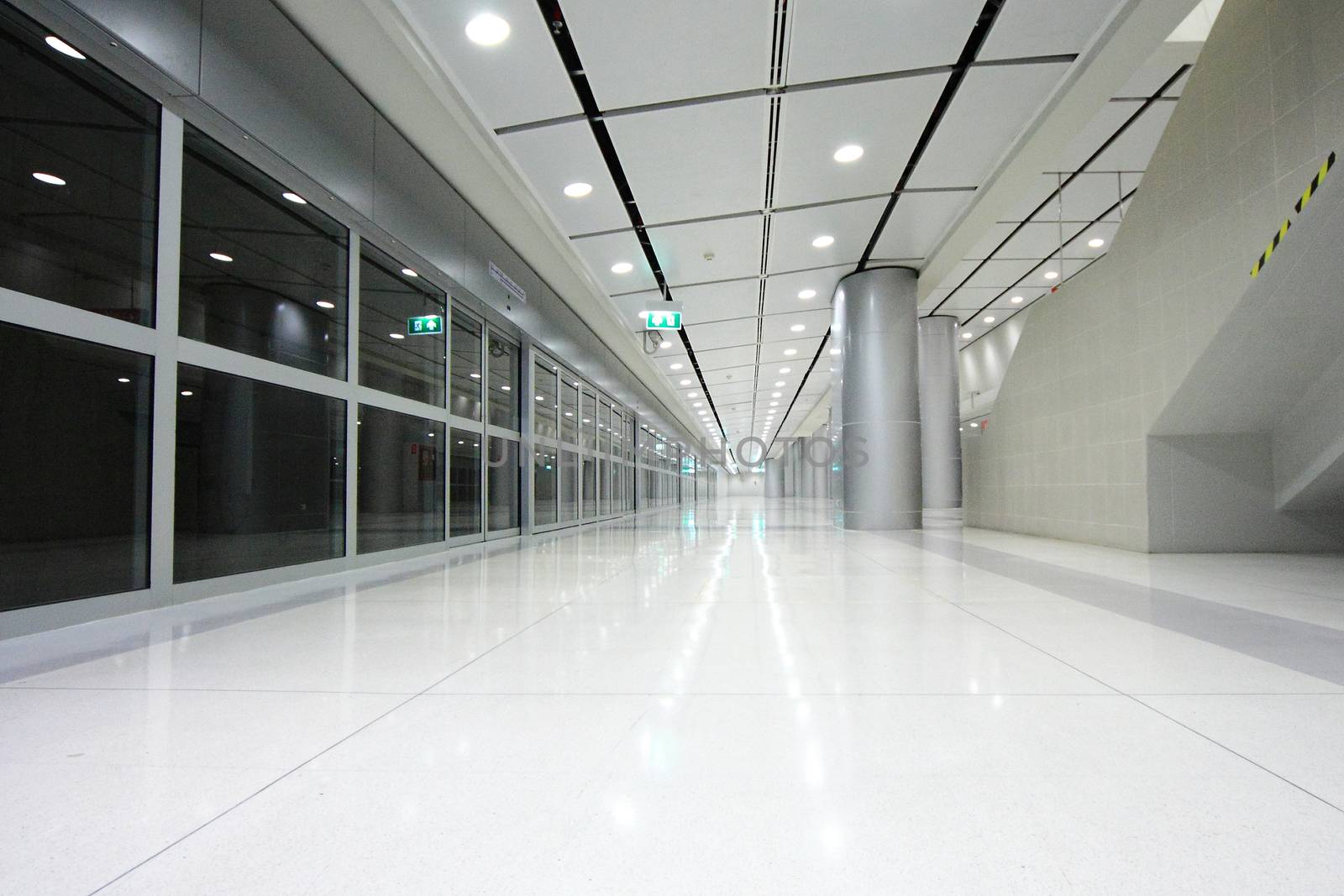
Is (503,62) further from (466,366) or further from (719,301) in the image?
(719,301)

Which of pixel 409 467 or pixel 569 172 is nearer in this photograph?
pixel 569 172

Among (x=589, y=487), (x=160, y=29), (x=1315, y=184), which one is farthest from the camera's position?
(x=589, y=487)

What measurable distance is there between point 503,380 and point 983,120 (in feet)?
25.1

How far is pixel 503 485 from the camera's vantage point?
36.2ft

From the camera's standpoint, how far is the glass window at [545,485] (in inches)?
472

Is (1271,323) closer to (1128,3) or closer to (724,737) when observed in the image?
(1128,3)

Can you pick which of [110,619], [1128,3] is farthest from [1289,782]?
[1128,3]

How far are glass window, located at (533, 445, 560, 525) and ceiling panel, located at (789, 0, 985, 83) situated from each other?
7.79m

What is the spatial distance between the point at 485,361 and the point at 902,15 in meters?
6.93

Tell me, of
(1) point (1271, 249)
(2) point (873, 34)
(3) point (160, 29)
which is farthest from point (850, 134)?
(3) point (160, 29)

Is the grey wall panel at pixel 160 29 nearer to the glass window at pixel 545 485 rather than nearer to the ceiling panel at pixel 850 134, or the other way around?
the ceiling panel at pixel 850 134

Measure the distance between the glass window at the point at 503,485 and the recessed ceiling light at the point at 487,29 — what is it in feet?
19.4

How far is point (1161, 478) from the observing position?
295 inches

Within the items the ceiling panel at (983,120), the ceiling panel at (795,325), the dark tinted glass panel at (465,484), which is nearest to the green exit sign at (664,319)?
the ceiling panel at (795,325)
